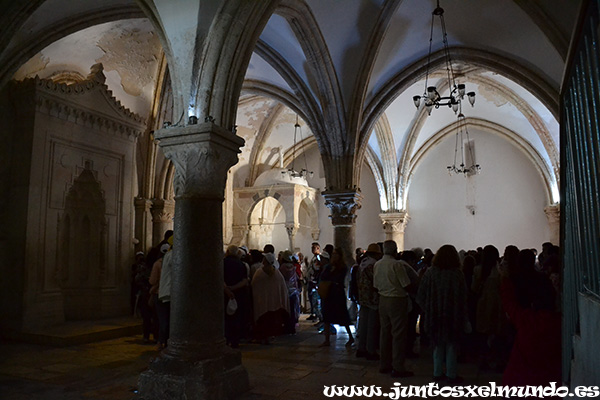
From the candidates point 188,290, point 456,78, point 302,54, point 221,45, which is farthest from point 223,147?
point 456,78

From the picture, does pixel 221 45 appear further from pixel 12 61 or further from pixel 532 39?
pixel 532 39

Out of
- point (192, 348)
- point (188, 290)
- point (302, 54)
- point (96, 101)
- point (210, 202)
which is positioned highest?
point (302, 54)

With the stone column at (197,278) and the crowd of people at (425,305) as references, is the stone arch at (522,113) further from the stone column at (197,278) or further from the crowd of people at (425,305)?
the stone column at (197,278)

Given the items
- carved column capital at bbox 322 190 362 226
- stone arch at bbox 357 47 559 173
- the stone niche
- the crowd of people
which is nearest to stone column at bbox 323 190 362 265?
carved column capital at bbox 322 190 362 226

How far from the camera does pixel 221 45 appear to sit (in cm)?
475

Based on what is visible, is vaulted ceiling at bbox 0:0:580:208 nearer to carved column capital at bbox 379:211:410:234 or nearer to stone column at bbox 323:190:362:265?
stone column at bbox 323:190:362:265

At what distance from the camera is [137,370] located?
5.30 metres

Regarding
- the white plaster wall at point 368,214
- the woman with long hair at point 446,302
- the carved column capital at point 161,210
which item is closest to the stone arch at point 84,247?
the carved column capital at point 161,210

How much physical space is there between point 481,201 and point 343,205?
9.04 metres

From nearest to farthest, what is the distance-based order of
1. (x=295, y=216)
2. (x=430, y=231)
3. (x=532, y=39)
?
(x=532, y=39)
(x=295, y=216)
(x=430, y=231)

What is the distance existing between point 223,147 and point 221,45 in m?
1.04

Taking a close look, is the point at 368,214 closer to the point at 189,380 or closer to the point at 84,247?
the point at 84,247

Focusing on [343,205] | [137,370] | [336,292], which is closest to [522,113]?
[343,205]

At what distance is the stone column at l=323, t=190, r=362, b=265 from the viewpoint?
1004 centimetres
